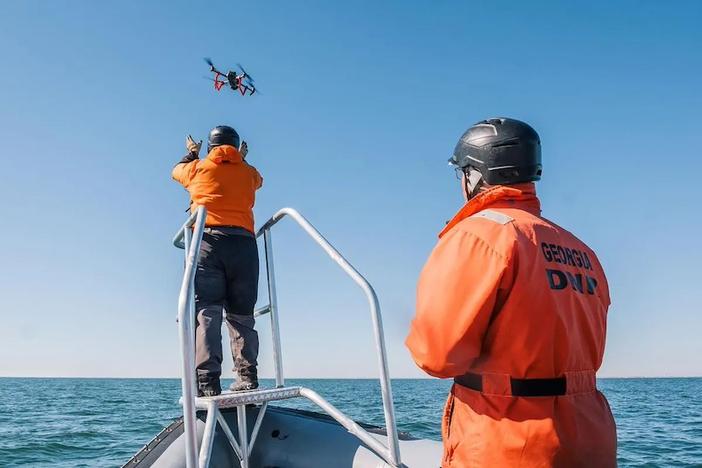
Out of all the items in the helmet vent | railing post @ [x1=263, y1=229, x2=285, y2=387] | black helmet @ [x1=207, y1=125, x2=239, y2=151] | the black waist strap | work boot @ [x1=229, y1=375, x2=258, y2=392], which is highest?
black helmet @ [x1=207, y1=125, x2=239, y2=151]

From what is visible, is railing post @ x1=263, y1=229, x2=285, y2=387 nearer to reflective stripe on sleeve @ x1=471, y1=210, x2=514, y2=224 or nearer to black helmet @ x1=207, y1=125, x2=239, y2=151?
black helmet @ x1=207, y1=125, x2=239, y2=151

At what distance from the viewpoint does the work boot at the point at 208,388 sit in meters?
3.82

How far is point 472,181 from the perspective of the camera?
226 centimetres

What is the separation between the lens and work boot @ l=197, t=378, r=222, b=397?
382cm

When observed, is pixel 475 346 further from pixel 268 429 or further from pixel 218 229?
pixel 268 429

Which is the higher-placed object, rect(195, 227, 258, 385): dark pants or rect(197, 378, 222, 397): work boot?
rect(195, 227, 258, 385): dark pants

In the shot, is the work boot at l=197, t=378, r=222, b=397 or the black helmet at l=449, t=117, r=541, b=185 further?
the work boot at l=197, t=378, r=222, b=397

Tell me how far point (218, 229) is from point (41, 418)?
60.1 feet

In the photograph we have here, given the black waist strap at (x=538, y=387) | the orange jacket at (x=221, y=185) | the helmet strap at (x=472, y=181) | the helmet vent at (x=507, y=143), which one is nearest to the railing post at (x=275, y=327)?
the orange jacket at (x=221, y=185)

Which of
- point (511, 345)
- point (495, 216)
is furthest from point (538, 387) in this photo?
point (495, 216)

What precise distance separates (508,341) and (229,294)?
295 cm

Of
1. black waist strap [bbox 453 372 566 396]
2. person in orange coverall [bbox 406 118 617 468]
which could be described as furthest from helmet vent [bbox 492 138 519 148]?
black waist strap [bbox 453 372 566 396]

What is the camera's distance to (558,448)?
1742mm

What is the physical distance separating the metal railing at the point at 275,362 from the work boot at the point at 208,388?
0.62 ft
